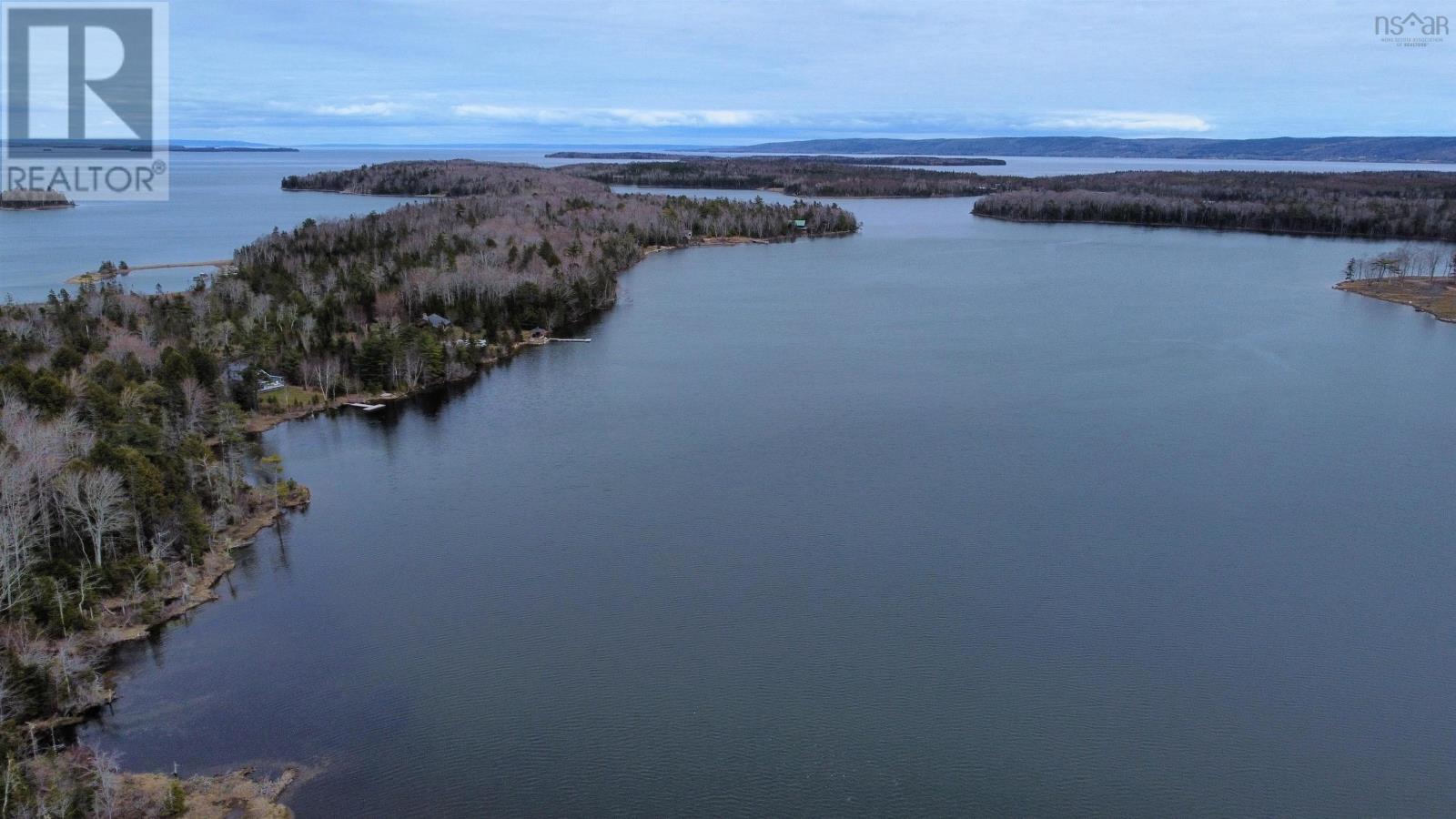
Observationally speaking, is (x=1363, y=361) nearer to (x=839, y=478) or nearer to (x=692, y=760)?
(x=839, y=478)

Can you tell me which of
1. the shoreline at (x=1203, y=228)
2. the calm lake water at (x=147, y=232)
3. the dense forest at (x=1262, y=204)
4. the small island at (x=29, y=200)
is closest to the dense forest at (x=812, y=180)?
the dense forest at (x=1262, y=204)

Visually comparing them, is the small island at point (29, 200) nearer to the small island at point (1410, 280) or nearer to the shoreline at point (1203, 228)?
the shoreline at point (1203, 228)

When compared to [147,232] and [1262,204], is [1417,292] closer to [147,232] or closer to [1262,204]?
[1262,204]

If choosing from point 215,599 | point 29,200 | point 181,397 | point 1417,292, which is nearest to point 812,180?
point 1417,292

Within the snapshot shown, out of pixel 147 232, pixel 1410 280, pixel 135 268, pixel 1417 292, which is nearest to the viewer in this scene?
pixel 1417 292

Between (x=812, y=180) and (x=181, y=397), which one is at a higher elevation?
(x=812, y=180)

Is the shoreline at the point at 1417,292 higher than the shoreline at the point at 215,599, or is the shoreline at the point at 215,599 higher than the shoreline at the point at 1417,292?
the shoreline at the point at 1417,292

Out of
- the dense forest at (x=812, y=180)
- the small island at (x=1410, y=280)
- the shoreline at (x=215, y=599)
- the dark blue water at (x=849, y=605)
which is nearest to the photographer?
the shoreline at (x=215, y=599)
